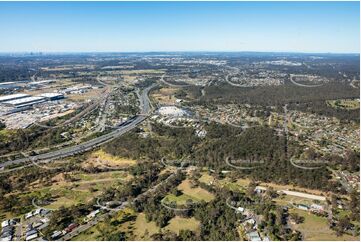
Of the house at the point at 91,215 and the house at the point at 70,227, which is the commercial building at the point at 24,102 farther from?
the house at the point at 70,227

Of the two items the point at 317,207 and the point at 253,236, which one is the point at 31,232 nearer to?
the point at 253,236

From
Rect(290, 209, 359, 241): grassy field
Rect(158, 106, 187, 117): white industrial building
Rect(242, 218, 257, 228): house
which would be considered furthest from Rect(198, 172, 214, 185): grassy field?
Rect(158, 106, 187, 117): white industrial building

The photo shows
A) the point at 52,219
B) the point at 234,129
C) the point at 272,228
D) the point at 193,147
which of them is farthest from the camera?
the point at 234,129

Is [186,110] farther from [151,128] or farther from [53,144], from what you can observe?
[53,144]

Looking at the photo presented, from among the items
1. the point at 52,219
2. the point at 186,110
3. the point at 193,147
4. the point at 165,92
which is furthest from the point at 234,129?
the point at 165,92

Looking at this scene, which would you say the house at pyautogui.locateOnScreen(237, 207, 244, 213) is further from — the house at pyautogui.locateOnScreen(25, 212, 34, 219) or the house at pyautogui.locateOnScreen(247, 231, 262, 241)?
the house at pyautogui.locateOnScreen(25, 212, 34, 219)

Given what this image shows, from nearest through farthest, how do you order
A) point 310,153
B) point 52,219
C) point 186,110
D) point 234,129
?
point 52,219, point 310,153, point 234,129, point 186,110
